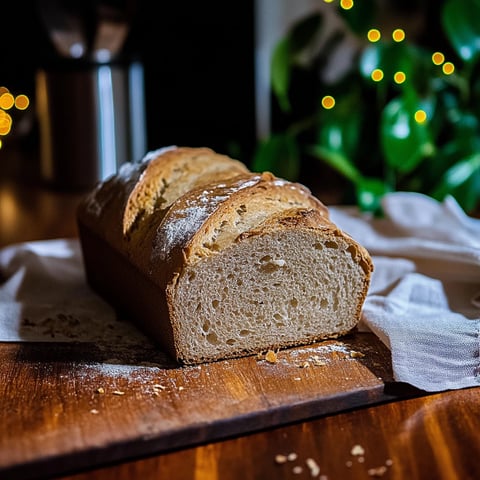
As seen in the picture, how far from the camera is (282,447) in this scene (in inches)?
51.7

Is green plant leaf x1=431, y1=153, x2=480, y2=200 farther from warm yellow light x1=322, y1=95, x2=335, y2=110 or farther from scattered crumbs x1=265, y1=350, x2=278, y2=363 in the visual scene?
scattered crumbs x1=265, y1=350, x2=278, y2=363

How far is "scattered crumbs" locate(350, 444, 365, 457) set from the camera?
1284mm

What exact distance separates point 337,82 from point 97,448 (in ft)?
7.12

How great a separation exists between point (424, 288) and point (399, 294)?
73mm

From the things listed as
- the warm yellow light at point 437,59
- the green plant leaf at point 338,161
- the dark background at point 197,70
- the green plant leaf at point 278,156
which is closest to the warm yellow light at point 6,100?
the dark background at point 197,70

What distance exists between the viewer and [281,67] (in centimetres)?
302

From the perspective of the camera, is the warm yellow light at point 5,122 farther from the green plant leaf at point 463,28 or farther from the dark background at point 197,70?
the green plant leaf at point 463,28

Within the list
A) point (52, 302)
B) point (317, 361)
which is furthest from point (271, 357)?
point (52, 302)

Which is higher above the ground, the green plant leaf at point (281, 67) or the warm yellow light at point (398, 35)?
the warm yellow light at point (398, 35)

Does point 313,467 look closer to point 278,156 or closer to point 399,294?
point 399,294

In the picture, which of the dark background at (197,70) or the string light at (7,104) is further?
the string light at (7,104)

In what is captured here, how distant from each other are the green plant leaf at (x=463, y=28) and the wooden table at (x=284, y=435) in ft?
4.81

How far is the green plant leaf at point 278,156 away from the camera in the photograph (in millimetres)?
2908

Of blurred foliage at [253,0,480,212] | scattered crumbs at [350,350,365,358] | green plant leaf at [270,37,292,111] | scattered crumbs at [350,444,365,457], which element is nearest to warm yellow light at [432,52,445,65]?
blurred foliage at [253,0,480,212]
